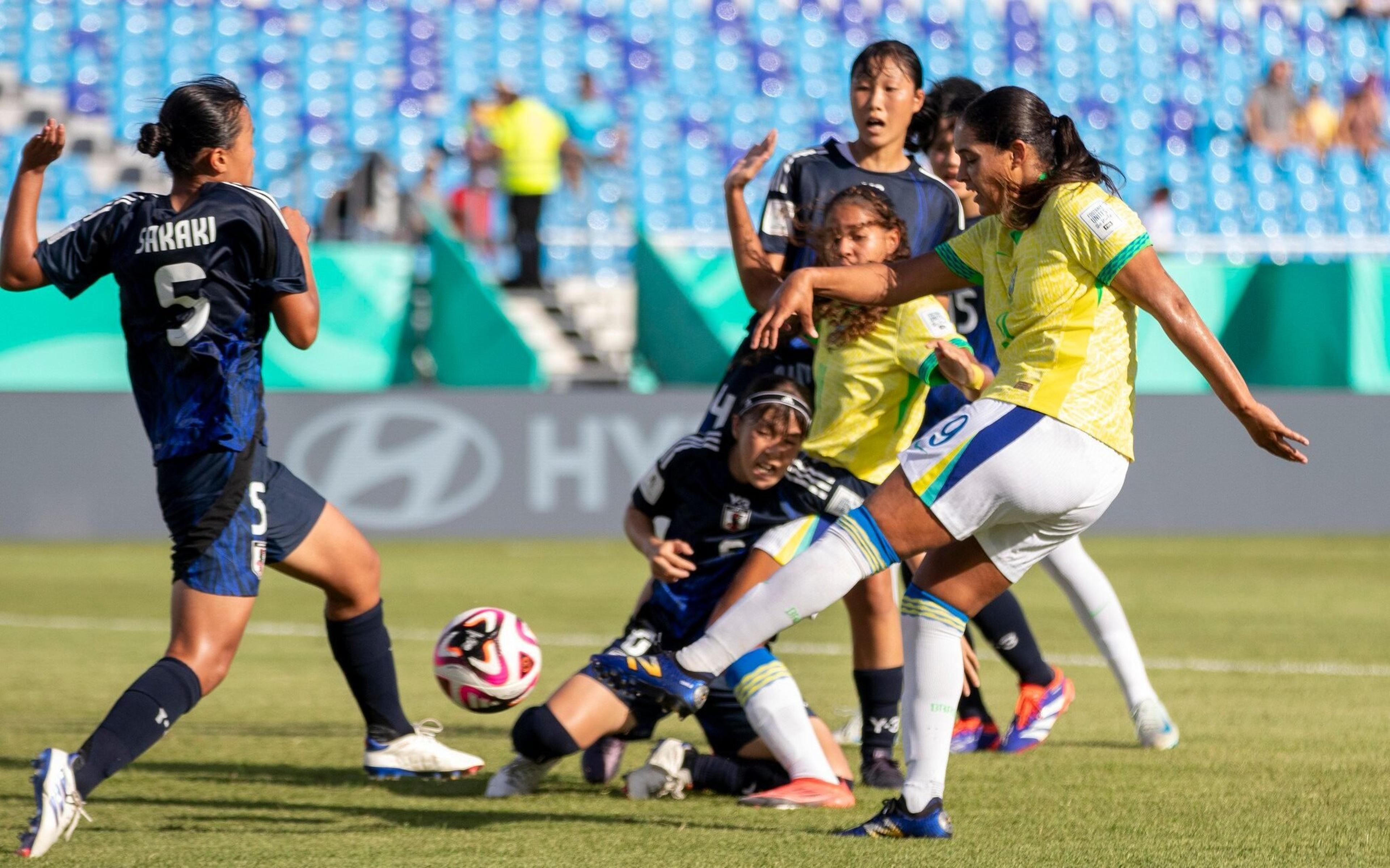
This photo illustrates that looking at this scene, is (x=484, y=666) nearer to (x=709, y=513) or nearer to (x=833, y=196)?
(x=709, y=513)

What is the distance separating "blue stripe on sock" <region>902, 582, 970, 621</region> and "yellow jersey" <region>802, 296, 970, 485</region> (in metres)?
0.78

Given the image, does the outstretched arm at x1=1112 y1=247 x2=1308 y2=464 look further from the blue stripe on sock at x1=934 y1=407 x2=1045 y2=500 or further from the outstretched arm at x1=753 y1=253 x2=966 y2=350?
the outstretched arm at x1=753 y1=253 x2=966 y2=350

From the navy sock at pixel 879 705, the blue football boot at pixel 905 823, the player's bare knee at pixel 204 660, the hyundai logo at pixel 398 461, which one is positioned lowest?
the hyundai logo at pixel 398 461

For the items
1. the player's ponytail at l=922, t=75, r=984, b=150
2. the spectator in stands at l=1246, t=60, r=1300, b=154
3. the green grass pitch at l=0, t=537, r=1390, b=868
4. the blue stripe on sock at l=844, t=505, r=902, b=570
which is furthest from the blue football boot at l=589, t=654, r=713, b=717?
the spectator in stands at l=1246, t=60, r=1300, b=154

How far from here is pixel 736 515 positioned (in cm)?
487

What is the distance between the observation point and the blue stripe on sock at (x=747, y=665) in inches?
182

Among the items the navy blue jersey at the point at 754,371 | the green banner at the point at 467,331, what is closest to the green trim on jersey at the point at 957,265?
the navy blue jersey at the point at 754,371

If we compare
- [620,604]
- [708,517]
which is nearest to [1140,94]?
[620,604]

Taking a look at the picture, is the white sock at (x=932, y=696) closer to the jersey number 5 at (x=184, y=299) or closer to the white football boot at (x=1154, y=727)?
the white football boot at (x=1154, y=727)

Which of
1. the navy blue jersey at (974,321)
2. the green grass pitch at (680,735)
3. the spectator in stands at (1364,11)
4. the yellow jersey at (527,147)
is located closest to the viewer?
the green grass pitch at (680,735)

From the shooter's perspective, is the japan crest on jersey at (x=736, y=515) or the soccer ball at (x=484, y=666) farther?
the japan crest on jersey at (x=736, y=515)

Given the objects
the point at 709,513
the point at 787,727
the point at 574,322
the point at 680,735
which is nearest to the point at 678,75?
the point at 574,322

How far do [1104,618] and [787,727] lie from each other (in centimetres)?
143

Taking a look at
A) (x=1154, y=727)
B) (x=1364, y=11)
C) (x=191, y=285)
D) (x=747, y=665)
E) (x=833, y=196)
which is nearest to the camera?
(x=191, y=285)
